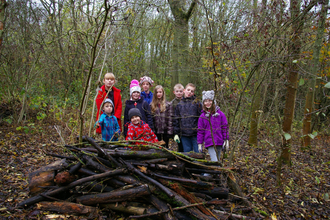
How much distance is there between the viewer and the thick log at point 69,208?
291 cm

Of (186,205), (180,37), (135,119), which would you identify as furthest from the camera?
(180,37)

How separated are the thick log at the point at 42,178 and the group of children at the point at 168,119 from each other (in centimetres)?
121

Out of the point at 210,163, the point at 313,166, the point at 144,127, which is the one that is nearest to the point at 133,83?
the point at 144,127

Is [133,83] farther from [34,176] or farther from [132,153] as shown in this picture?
[34,176]

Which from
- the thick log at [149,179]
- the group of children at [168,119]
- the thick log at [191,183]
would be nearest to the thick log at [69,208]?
the thick log at [149,179]

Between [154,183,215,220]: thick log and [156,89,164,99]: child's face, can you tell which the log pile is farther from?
[156,89,164,99]: child's face

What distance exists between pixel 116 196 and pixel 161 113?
2342 mm

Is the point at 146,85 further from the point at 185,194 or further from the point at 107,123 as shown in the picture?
the point at 185,194

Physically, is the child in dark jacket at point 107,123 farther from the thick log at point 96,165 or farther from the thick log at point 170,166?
the thick log at point 170,166

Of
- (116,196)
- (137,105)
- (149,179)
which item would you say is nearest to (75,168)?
(116,196)

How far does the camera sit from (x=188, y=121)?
15.1 ft

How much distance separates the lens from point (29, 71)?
7492 millimetres

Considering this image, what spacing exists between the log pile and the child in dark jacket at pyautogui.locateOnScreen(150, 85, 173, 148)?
1.47 m

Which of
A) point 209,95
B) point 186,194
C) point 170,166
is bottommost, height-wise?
point 186,194
